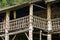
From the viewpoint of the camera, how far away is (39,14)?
23.6 meters

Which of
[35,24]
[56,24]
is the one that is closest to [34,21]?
[35,24]

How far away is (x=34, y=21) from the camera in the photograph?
68.3ft

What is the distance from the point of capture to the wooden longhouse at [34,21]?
20641 millimetres

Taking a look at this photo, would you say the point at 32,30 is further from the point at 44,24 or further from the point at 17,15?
the point at 17,15

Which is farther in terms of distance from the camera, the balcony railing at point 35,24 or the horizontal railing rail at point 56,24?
the balcony railing at point 35,24

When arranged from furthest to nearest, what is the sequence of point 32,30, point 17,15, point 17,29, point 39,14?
point 17,15 < point 39,14 < point 17,29 < point 32,30

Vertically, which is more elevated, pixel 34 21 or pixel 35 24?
pixel 34 21

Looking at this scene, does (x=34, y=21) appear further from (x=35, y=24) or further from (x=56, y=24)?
(x=56, y=24)

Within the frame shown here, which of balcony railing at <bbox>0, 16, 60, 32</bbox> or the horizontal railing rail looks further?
balcony railing at <bbox>0, 16, 60, 32</bbox>

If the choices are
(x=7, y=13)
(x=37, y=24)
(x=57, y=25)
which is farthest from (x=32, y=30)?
(x=7, y=13)

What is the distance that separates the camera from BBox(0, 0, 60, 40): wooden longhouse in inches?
813

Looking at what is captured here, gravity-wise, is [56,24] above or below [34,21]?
below

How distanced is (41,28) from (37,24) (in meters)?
0.48

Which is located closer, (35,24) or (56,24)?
(35,24)
